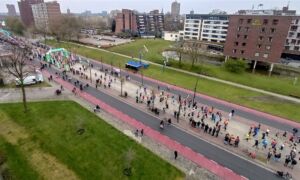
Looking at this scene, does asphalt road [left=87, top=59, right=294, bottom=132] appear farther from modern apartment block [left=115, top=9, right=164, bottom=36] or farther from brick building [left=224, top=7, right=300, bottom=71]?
modern apartment block [left=115, top=9, right=164, bottom=36]

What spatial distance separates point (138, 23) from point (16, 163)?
392ft

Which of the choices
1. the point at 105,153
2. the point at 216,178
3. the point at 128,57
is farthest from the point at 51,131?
the point at 128,57

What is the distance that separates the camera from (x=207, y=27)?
9775 cm

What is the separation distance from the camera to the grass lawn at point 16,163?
62.1ft

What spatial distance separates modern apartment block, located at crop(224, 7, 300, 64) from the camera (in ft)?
166

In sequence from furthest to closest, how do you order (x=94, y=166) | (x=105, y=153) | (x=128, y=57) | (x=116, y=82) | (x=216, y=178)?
(x=128, y=57)
(x=116, y=82)
(x=105, y=153)
(x=94, y=166)
(x=216, y=178)

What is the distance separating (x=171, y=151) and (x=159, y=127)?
16.1ft

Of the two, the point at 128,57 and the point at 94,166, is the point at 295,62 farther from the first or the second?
the point at 94,166

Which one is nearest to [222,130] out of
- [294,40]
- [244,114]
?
[244,114]

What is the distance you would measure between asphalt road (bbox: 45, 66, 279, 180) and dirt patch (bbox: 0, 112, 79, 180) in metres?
11.5

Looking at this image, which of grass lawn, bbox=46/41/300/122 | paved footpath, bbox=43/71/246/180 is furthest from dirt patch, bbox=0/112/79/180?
grass lawn, bbox=46/41/300/122

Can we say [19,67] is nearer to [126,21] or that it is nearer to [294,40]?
[294,40]

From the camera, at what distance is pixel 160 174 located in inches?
739

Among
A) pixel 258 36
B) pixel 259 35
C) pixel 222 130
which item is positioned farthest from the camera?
pixel 258 36
